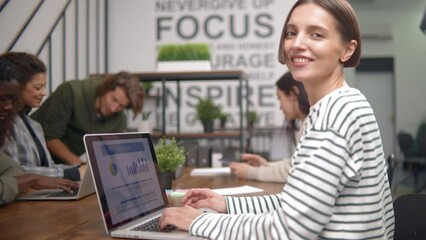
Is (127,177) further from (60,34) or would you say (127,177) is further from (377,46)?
(377,46)

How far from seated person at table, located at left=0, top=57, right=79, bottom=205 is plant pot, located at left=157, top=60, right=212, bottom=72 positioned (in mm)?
1799

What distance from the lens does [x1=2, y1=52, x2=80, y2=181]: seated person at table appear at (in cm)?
190

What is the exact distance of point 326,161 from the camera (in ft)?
2.58

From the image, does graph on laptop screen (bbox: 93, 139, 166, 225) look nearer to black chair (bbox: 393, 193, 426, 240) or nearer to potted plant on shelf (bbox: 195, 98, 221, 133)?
black chair (bbox: 393, 193, 426, 240)

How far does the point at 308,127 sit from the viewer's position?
86 centimetres

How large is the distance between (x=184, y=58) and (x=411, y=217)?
8.33ft

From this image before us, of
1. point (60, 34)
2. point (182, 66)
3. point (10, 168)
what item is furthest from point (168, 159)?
point (60, 34)

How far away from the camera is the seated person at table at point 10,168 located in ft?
4.77

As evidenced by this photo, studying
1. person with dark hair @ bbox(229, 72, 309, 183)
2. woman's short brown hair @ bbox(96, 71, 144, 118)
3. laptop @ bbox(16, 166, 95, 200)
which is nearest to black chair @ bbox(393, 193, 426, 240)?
person with dark hair @ bbox(229, 72, 309, 183)

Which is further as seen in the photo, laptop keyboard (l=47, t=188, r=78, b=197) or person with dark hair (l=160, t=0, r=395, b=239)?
laptop keyboard (l=47, t=188, r=78, b=197)

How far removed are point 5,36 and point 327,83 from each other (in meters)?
1.81

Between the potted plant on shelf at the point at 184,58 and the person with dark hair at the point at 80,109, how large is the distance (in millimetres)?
640

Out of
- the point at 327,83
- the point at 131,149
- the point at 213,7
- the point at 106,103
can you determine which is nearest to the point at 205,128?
the point at 106,103

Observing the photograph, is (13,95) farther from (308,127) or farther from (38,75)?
(308,127)
